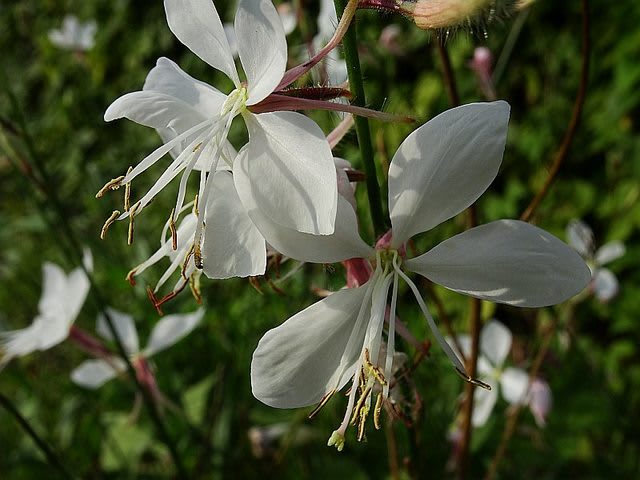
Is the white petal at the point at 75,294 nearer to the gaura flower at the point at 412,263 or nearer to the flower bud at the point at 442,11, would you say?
the gaura flower at the point at 412,263

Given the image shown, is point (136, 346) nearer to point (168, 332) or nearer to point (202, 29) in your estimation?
point (168, 332)

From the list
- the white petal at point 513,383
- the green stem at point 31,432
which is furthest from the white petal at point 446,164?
the white petal at point 513,383

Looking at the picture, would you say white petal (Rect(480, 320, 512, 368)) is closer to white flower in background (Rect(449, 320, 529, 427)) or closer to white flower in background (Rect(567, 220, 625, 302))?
white flower in background (Rect(449, 320, 529, 427))

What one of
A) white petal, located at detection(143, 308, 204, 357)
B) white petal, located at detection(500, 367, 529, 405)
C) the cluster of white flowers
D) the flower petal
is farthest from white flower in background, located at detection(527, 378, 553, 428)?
the flower petal

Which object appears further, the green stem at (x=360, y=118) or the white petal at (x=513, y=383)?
the white petal at (x=513, y=383)

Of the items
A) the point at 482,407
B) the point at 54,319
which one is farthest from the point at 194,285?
the point at 482,407
